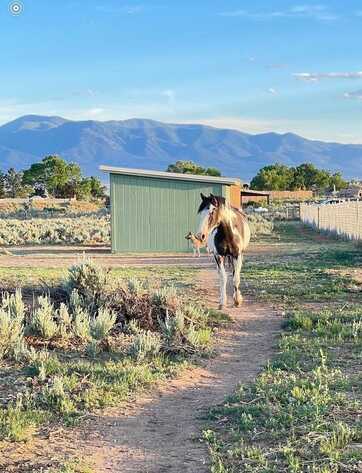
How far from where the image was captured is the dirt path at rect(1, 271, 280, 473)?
527 centimetres

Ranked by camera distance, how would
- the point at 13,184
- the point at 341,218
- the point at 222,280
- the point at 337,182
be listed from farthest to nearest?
the point at 337,182 → the point at 13,184 → the point at 341,218 → the point at 222,280

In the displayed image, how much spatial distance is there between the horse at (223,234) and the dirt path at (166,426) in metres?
3.17

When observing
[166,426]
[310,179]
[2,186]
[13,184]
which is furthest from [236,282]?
[310,179]

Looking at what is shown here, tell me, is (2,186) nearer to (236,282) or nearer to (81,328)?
(236,282)

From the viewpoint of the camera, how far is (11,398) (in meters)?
6.70

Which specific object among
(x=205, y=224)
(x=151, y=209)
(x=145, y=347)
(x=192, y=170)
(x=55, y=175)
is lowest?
(x=145, y=347)

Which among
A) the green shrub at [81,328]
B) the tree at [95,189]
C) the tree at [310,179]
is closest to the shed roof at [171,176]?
the green shrub at [81,328]

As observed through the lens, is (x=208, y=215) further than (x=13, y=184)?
No

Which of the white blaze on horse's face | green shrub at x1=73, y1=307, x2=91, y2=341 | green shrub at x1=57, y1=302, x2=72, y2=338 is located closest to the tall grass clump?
green shrub at x1=57, y1=302, x2=72, y2=338

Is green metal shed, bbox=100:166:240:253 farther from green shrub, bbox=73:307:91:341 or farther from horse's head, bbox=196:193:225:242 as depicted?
green shrub, bbox=73:307:91:341

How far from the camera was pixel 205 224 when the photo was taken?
37.9ft

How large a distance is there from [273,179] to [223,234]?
93828 mm

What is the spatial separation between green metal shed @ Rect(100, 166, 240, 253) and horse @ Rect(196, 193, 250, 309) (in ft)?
40.7

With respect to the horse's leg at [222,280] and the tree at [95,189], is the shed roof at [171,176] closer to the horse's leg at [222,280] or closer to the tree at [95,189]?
the horse's leg at [222,280]
